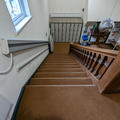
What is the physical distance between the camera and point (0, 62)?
59 centimetres

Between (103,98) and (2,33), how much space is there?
4.17 feet

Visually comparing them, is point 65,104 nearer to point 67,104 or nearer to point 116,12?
point 67,104

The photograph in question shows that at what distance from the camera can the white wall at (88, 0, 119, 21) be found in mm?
3447

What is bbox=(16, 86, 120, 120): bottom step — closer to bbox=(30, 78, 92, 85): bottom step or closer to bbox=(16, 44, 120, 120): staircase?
bbox=(16, 44, 120, 120): staircase

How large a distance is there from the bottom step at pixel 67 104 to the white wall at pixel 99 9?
4.08m

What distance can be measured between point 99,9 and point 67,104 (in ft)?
15.3

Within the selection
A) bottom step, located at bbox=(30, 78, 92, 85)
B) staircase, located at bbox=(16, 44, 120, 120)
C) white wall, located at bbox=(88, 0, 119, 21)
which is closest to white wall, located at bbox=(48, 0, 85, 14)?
white wall, located at bbox=(88, 0, 119, 21)

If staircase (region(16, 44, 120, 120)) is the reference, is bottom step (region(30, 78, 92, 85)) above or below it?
below

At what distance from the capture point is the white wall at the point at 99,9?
3.45 m

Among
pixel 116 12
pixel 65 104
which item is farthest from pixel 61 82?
pixel 116 12

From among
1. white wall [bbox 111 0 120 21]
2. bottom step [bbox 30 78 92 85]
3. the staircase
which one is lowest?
bottom step [bbox 30 78 92 85]

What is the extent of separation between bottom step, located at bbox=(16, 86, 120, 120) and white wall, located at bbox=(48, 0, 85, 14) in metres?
5.21

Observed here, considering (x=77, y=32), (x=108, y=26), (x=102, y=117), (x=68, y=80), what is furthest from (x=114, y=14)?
(x=102, y=117)

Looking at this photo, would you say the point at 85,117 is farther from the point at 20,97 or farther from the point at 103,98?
the point at 20,97
